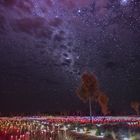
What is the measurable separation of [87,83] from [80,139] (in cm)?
2801

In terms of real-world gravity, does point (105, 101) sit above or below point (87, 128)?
above

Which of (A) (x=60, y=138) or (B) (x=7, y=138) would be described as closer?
(B) (x=7, y=138)

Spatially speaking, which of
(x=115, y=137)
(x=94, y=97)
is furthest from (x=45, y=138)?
(x=94, y=97)

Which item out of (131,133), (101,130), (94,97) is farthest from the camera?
(94,97)

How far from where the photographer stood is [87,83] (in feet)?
167

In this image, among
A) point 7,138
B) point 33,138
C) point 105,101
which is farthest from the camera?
point 105,101

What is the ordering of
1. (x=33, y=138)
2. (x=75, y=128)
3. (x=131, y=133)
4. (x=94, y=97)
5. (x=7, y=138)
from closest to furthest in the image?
1. (x=7, y=138)
2. (x=33, y=138)
3. (x=131, y=133)
4. (x=75, y=128)
5. (x=94, y=97)

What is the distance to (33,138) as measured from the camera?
21781mm

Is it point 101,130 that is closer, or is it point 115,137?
point 115,137

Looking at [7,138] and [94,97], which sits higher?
[94,97]

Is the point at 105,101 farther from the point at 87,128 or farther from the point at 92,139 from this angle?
the point at 92,139

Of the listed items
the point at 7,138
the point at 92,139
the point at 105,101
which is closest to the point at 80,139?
the point at 92,139

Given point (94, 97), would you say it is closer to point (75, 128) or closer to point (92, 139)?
point (75, 128)

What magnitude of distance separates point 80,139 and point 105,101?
55.4 metres
